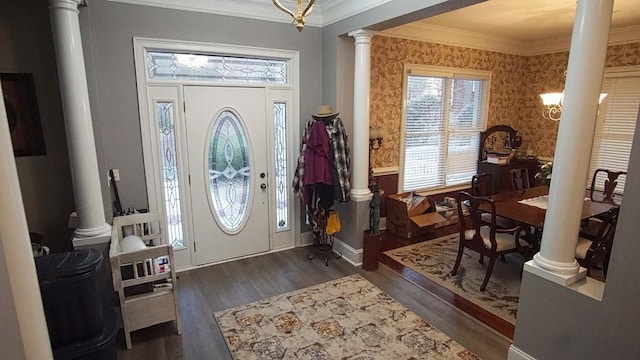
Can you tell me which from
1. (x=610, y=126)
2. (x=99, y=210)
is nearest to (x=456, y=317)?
(x=99, y=210)

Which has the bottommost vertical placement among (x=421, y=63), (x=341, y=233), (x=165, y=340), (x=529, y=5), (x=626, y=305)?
(x=165, y=340)

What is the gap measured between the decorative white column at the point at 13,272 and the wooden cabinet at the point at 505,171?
18.0ft

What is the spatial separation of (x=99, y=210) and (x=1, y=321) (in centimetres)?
205

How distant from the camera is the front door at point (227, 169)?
3.44m

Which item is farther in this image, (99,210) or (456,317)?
(456,317)

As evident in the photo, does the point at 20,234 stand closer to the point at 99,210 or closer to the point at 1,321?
the point at 1,321

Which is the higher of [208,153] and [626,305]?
[208,153]

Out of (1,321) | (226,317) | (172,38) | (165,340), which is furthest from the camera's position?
(172,38)

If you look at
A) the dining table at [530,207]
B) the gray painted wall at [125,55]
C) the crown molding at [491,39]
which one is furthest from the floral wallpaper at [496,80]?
the gray painted wall at [125,55]

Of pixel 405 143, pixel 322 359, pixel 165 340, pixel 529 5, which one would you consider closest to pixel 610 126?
pixel 529 5

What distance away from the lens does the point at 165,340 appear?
2.52 meters

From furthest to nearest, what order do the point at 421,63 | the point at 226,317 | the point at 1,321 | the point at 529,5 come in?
1. the point at 421,63
2. the point at 529,5
3. the point at 226,317
4. the point at 1,321

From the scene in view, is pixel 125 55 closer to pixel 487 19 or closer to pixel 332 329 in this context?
pixel 332 329

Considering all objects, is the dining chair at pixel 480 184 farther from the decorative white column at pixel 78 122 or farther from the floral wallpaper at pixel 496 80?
the decorative white column at pixel 78 122
